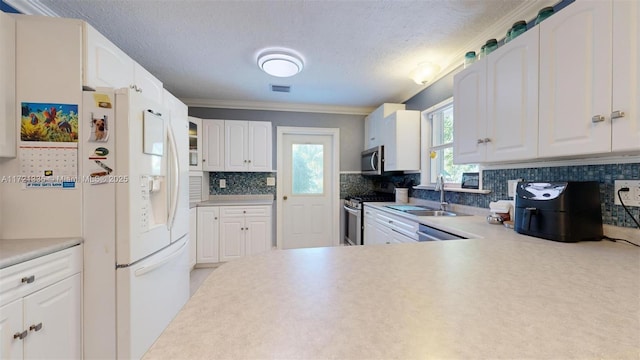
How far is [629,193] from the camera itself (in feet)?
3.87

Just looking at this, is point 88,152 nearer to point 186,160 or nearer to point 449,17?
point 186,160

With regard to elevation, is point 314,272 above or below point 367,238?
above

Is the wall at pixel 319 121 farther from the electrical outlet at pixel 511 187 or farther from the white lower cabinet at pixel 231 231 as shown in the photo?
the electrical outlet at pixel 511 187

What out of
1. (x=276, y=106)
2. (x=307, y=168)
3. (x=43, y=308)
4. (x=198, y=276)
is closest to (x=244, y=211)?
(x=198, y=276)

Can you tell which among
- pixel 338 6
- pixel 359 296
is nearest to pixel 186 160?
pixel 338 6

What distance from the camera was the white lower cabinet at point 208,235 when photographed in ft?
10.2

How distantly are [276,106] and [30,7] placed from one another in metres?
2.50

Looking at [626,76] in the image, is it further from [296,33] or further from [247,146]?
[247,146]

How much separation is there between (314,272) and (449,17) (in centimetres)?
198

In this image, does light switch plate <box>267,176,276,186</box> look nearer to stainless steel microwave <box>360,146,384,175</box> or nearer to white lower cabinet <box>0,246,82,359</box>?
stainless steel microwave <box>360,146,384,175</box>

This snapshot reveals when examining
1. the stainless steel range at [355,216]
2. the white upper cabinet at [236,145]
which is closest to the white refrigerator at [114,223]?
the white upper cabinet at [236,145]

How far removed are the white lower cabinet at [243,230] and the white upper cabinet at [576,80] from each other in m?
2.82

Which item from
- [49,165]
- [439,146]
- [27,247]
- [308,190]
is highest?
[439,146]

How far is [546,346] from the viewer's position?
44 cm
